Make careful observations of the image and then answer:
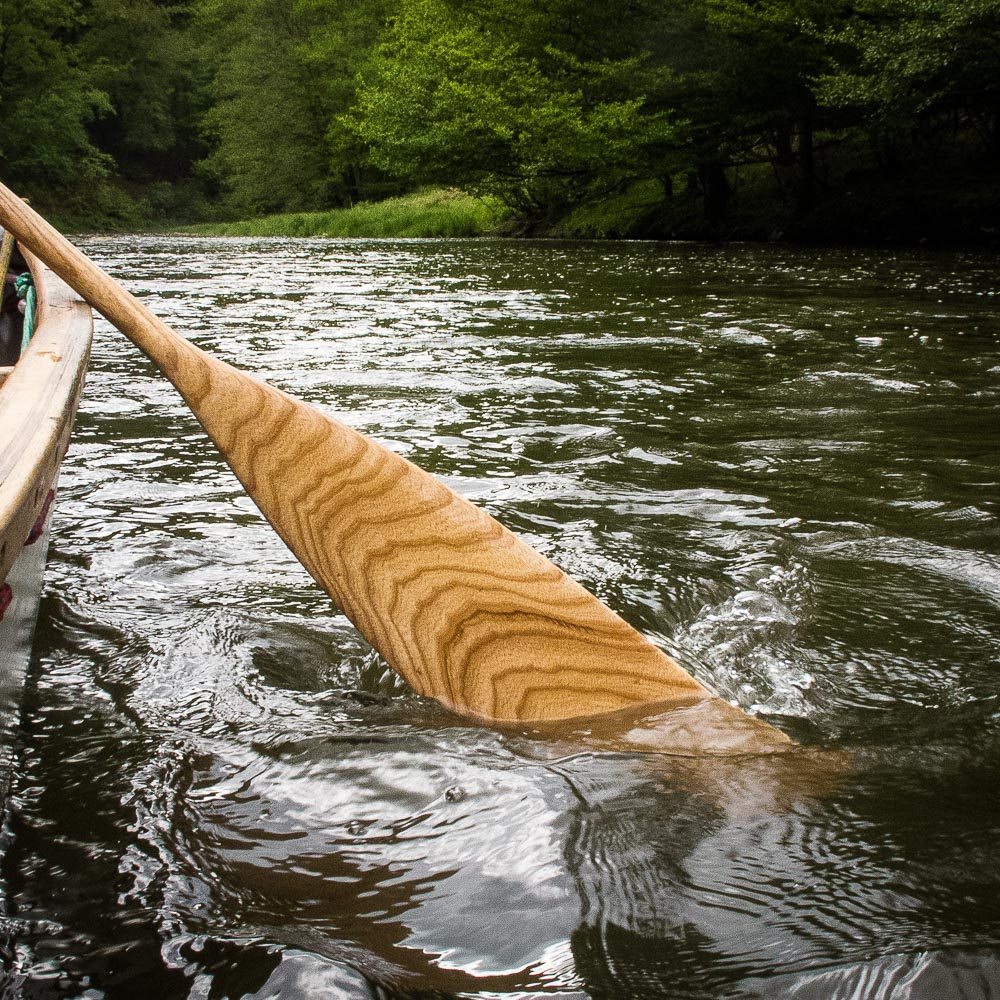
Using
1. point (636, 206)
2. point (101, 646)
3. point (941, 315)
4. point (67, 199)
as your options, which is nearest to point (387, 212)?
point (636, 206)

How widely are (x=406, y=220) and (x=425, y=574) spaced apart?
24.1 m

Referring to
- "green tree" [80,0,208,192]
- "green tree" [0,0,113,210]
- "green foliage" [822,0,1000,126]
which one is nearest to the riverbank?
"green foliage" [822,0,1000,126]

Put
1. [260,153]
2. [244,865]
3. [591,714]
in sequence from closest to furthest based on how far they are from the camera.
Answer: [244,865]
[591,714]
[260,153]

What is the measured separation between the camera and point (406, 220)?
2472 cm

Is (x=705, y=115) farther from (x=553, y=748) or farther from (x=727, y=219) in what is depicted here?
(x=553, y=748)

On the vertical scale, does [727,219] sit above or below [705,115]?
below

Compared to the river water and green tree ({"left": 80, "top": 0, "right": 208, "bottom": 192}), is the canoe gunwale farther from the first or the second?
green tree ({"left": 80, "top": 0, "right": 208, "bottom": 192})

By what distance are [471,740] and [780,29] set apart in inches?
592

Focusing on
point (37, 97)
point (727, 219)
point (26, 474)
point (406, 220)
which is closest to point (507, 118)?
point (727, 219)

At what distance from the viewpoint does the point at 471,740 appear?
66.5 inches

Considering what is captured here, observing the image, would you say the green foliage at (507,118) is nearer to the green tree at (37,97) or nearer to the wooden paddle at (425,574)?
the wooden paddle at (425,574)

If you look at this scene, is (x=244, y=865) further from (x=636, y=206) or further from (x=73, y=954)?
(x=636, y=206)

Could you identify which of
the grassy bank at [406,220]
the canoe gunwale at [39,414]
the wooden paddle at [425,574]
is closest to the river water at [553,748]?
the wooden paddle at [425,574]

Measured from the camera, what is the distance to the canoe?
129 centimetres
